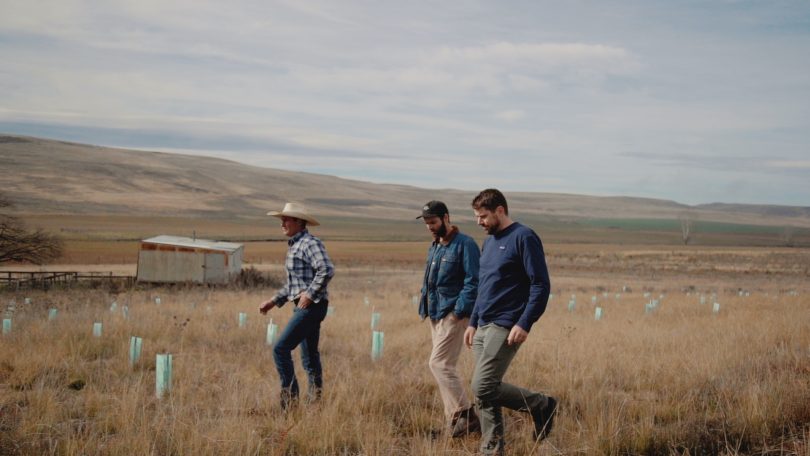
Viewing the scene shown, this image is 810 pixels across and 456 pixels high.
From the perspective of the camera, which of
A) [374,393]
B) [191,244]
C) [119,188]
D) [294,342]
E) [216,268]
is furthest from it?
[119,188]

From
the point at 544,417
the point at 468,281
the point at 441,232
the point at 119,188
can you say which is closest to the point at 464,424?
the point at 544,417

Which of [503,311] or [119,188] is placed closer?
[503,311]

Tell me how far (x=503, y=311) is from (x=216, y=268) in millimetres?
31549

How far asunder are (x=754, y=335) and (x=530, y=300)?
6.52m

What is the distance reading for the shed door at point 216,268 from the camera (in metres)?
35.2

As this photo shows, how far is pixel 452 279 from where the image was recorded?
6207 mm

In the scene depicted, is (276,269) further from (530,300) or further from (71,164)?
(71,164)

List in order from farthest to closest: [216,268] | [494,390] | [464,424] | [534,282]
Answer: [216,268] < [464,424] < [494,390] < [534,282]

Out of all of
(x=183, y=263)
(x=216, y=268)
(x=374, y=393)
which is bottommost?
(x=216, y=268)

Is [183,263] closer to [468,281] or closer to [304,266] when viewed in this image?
[304,266]

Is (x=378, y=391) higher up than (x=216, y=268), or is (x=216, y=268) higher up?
(x=378, y=391)

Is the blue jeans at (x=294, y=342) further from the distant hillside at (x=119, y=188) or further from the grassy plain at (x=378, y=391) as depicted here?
the distant hillside at (x=119, y=188)

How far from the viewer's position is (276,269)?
47.2 meters

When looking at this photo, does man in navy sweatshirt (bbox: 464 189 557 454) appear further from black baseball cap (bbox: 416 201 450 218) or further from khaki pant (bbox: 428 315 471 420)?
black baseball cap (bbox: 416 201 450 218)
